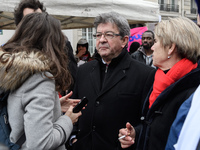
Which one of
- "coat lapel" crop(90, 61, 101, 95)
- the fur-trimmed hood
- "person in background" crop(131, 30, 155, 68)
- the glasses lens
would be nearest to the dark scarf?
"coat lapel" crop(90, 61, 101, 95)

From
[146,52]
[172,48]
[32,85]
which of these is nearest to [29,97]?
[32,85]

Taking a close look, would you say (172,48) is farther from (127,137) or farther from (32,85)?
(32,85)

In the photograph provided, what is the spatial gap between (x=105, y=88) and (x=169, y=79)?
0.66 metres

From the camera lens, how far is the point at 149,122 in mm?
1883

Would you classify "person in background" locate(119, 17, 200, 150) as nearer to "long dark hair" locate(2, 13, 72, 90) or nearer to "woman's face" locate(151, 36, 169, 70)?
"woman's face" locate(151, 36, 169, 70)

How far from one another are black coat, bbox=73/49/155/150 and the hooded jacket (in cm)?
77

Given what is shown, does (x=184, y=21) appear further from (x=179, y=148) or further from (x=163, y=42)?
(x=179, y=148)

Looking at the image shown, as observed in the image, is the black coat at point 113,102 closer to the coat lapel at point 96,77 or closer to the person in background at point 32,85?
the coat lapel at point 96,77

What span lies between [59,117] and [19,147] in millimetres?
346

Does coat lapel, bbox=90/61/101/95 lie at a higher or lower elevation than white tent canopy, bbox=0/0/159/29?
lower

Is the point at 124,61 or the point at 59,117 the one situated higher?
the point at 124,61

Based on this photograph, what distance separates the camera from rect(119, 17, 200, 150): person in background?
68.1 inches

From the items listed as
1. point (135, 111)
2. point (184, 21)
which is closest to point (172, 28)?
point (184, 21)

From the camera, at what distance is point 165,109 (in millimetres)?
1776
